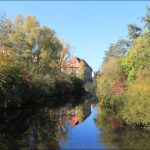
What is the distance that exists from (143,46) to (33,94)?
22608mm

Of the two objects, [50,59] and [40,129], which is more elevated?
[50,59]

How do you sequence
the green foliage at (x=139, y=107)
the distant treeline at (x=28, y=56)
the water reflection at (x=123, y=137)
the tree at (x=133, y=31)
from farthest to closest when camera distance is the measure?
the tree at (x=133, y=31) < the distant treeline at (x=28, y=56) < the green foliage at (x=139, y=107) < the water reflection at (x=123, y=137)

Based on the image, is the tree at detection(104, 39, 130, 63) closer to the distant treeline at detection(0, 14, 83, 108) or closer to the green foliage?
the distant treeline at detection(0, 14, 83, 108)

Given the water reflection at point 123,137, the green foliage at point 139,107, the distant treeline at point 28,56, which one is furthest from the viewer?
the distant treeline at point 28,56

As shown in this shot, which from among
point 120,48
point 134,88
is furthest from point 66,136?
point 120,48

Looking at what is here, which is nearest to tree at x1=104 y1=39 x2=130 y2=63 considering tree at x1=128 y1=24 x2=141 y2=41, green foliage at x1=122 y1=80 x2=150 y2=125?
tree at x1=128 y1=24 x2=141 y2=41

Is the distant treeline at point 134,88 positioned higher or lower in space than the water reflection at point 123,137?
higher

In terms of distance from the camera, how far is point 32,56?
2248 inches

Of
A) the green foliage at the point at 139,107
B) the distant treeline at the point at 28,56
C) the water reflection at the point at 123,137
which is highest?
the distant treeline at the point at 28,56

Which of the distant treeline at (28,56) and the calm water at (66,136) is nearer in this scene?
the calm water at (66,136)

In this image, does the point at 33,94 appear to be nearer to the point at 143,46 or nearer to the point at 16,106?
the point at 16,106

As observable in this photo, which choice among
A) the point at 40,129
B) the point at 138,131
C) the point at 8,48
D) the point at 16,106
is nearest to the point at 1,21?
the point at 8,48

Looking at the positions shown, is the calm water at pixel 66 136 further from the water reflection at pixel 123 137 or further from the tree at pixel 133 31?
the tree at pixel 133 31

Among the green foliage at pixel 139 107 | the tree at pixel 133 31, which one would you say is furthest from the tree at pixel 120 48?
the green foliage at pixel 139 107
